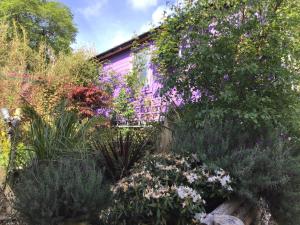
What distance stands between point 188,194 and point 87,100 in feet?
24.2

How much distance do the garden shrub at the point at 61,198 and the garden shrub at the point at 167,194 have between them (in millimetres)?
221

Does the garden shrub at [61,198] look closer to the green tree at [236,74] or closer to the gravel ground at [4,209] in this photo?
the gravel ground at [4,209]

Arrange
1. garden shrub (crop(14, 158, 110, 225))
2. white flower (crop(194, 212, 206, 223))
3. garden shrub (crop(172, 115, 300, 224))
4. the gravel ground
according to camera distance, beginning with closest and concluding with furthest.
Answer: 1. garden shrub (crop(14, 158, 110, 225))
2. white flower (crop(194, 212, 206, 223))
3. garden shrub (crop(172, 115, 300, 224))
4. the gravel ground

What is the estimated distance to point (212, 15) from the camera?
5.15m

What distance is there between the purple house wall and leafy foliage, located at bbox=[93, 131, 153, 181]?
3.58m

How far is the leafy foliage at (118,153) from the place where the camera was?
430 centimetres

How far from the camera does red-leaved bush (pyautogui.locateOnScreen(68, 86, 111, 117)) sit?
9656 millimetres

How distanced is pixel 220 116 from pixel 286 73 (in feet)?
3.82

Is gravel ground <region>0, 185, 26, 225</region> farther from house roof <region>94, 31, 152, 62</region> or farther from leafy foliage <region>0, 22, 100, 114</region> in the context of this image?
house roof <region>94, 31, 152, 62</region>

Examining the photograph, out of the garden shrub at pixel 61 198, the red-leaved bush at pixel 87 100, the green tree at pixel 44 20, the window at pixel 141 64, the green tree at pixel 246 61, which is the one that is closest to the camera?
the garden shrub at pixel 61 198

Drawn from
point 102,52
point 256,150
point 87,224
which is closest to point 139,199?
point 87,224

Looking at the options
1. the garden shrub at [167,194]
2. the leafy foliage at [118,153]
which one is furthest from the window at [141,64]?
the garden shrub at [167,194]

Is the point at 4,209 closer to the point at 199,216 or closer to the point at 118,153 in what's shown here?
the point at 118,153

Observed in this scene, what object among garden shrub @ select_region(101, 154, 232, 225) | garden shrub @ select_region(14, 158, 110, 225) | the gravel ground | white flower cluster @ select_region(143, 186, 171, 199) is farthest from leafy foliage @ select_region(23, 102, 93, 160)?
white flower cluster @ select_region(143, 186, 171, 199)
